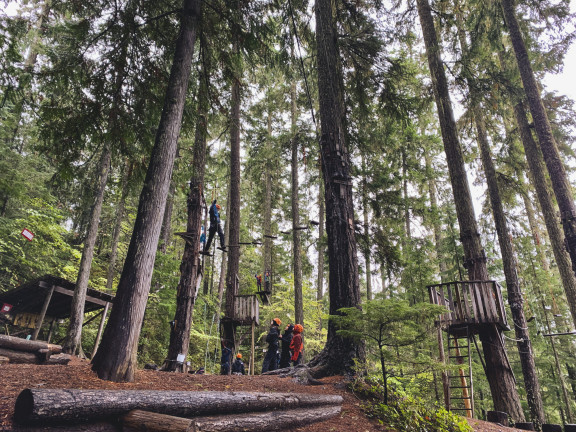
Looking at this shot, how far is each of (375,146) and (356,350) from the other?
785cm

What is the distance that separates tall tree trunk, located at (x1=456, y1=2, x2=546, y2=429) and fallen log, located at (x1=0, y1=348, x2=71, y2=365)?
12070 millimetres

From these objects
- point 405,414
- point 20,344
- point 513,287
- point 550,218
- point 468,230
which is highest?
point 550,218

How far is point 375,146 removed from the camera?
11414mm

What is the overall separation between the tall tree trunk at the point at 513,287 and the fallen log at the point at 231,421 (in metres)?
8.01

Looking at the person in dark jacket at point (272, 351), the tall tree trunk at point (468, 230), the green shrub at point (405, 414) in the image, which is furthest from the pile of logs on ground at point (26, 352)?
the tall tree trunk at point (468, 230)

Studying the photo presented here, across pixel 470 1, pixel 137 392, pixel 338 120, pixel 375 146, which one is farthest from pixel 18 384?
pixel 470 1

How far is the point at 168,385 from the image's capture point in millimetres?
4234

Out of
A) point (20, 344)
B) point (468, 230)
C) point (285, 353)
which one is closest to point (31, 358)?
point (20, 344)

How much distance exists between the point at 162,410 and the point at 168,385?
1.60 m

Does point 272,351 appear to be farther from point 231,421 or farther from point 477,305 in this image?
point 231,421

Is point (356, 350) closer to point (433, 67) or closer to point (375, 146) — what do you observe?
point (375, 146)

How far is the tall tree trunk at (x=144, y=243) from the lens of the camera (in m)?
4.21

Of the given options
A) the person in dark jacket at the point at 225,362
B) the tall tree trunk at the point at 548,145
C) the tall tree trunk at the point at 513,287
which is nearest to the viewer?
the tall tree trunk at the point at 548,145

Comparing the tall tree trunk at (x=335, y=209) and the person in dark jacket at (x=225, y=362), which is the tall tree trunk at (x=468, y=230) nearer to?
the tall tree trunk at (x=335, y=209)
